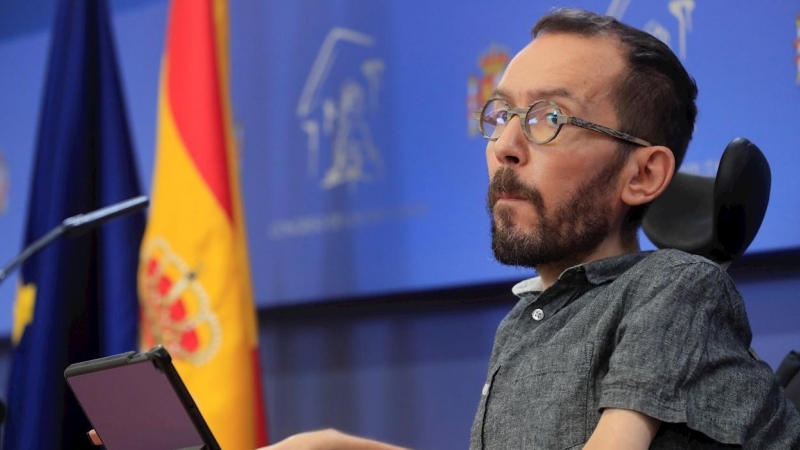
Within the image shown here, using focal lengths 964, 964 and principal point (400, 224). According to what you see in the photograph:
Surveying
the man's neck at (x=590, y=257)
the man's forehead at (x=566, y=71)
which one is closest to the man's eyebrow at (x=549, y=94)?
the man's forehead at (x=566, y=71)

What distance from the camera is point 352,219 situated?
2.87m

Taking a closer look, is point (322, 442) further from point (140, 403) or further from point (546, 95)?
point (546, 95)

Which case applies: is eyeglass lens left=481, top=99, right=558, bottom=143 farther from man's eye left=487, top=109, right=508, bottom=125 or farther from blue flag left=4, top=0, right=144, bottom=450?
blue flag left=4, top=0, right=144, bottom=450

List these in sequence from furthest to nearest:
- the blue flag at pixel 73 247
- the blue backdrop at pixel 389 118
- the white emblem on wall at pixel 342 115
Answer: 1. the white emblem on wall at pixel 342 115
2. the blue flag at pixel 73 247
3. the blue backdrop at pixel 389 118

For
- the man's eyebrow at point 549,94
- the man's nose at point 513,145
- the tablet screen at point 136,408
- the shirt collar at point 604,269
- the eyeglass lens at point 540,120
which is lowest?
the tablet screen at point 136,408

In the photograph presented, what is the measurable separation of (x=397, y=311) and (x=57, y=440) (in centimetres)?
101

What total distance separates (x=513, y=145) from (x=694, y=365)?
1.33 feet

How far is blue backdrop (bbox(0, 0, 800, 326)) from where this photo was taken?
6.91 feet

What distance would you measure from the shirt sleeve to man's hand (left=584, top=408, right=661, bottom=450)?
0.01m

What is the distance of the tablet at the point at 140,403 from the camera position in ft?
3.52

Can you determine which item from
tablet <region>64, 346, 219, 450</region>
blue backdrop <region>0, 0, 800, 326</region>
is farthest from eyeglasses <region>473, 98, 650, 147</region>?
blue backdrop <region>0, 0, 800, 326</region>

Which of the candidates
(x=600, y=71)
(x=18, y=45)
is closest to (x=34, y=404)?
(x=18, y=45)

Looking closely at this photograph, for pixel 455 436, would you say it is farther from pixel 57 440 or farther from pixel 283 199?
Answer: pixel 57 440

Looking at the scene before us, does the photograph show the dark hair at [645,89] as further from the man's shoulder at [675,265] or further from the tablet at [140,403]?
the tablet at [140,403]
